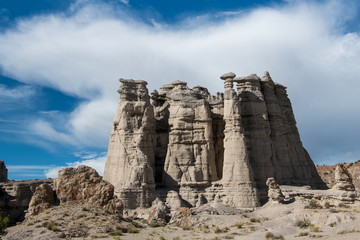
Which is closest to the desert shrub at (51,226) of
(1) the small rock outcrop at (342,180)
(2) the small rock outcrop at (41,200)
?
(2) the small rock outcrop at (41,200)

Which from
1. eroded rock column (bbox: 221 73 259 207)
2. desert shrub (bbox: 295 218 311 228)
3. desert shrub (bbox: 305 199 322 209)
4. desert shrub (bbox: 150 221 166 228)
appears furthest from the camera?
eroded rock column (bbox: 221 73 259 207)

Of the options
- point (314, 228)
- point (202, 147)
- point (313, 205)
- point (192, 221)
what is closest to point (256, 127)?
point (202, 147)

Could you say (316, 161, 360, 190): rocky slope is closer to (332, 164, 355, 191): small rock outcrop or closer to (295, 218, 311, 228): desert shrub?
(332, 164, 355, 191): small rock outcrop

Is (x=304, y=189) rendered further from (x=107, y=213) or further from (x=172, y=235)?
(x=107, y=213)

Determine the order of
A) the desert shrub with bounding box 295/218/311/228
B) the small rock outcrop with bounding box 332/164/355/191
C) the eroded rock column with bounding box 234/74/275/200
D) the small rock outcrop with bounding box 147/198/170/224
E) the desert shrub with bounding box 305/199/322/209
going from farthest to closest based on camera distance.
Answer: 1. the eroded rock column with bounding box 234/74/275/200
2. the small rock outcrop with bounding box 332/164/355/191
3. the small rock outcrop with bounding box 147/198/170/224
4. the desert shrub with bounding box 305/199/322/209
5. the desert shrub with bounding box 295/218/311/228

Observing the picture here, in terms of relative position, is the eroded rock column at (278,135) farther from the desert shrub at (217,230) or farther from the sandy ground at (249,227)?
the desert shrub at (217,230)

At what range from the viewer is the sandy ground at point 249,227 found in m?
19.9

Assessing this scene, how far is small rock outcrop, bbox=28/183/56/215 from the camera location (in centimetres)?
2389

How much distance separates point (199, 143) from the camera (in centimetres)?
3675

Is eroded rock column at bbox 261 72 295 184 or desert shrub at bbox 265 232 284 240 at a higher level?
eroded rock column at bbox 261 72 295 184

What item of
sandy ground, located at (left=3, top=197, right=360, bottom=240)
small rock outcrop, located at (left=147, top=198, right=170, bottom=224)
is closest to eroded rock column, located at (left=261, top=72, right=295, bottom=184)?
sandy ground, located at (left=3, top=197, right=360, bottom=240)

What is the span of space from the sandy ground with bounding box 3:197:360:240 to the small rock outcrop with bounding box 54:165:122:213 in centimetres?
203

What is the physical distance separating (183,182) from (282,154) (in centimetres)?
1119

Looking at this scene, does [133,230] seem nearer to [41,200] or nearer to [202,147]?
[41,200]
